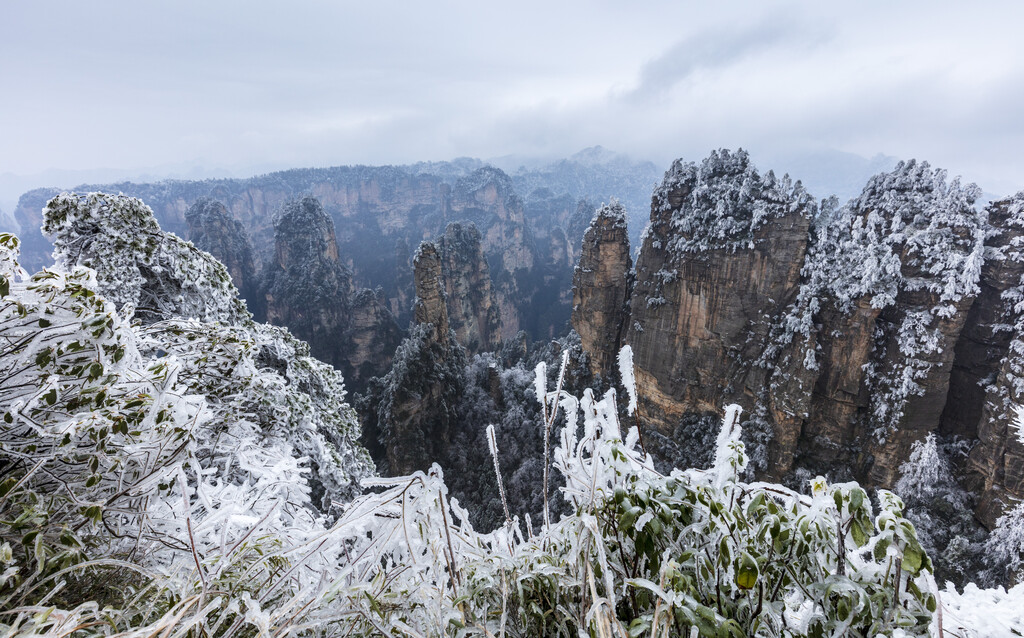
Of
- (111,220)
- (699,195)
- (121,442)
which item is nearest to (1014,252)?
(699,195)

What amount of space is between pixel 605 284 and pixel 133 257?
2082 cm

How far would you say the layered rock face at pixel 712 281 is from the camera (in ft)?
58.2

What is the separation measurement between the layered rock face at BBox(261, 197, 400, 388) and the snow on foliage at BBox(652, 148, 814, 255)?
3043 cm

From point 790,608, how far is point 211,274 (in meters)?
7.57

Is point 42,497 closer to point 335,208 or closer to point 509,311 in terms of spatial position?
point 509,311

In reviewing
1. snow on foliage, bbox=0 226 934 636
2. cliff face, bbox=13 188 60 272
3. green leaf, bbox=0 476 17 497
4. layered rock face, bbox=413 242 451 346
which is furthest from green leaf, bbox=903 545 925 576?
cliff face, bbox=13 188 60 272

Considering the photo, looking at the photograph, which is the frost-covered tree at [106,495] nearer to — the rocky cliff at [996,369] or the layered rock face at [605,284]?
the rocky cliff at [996,369]

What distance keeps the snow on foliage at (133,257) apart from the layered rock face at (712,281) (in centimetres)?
1872

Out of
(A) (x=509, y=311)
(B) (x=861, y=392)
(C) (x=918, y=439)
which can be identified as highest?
(B) (x=861, y=392)

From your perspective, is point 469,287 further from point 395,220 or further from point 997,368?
point 395,220

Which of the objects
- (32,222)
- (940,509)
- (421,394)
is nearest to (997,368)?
(940,509)

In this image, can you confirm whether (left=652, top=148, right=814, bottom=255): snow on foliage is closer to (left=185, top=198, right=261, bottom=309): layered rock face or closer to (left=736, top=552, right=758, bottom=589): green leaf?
(left=736, top=552, right=758, bottom=589): green leaf

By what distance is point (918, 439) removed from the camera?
1496cm

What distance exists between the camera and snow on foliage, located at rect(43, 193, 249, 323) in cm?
532
